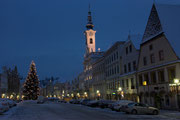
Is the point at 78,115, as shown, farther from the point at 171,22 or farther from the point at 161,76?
the point at 171,22

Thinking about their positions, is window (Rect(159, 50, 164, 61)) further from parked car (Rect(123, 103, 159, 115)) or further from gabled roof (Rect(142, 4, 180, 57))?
parked car (Rect(123, 103, 159, 115))

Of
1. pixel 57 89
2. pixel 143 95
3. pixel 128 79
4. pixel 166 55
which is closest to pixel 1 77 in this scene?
pixel 128 79

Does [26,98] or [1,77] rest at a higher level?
[1,77]

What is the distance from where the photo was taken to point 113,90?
58.5m

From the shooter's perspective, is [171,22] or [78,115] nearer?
[78,115]

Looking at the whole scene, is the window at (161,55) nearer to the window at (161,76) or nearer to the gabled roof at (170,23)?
the window at (161,76)

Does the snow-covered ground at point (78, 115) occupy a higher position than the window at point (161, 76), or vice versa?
the window at point (161, 76)

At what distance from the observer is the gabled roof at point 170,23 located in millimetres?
34228

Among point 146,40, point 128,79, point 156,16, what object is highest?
point 156,16

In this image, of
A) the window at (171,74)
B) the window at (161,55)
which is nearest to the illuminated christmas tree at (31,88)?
the window at (161,55)

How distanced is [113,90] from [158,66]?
77.8 ft

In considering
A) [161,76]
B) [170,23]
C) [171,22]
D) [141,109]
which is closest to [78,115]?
[141,109]

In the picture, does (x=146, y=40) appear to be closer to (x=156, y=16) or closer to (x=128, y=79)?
(x=156, y=16)

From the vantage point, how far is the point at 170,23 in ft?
119
